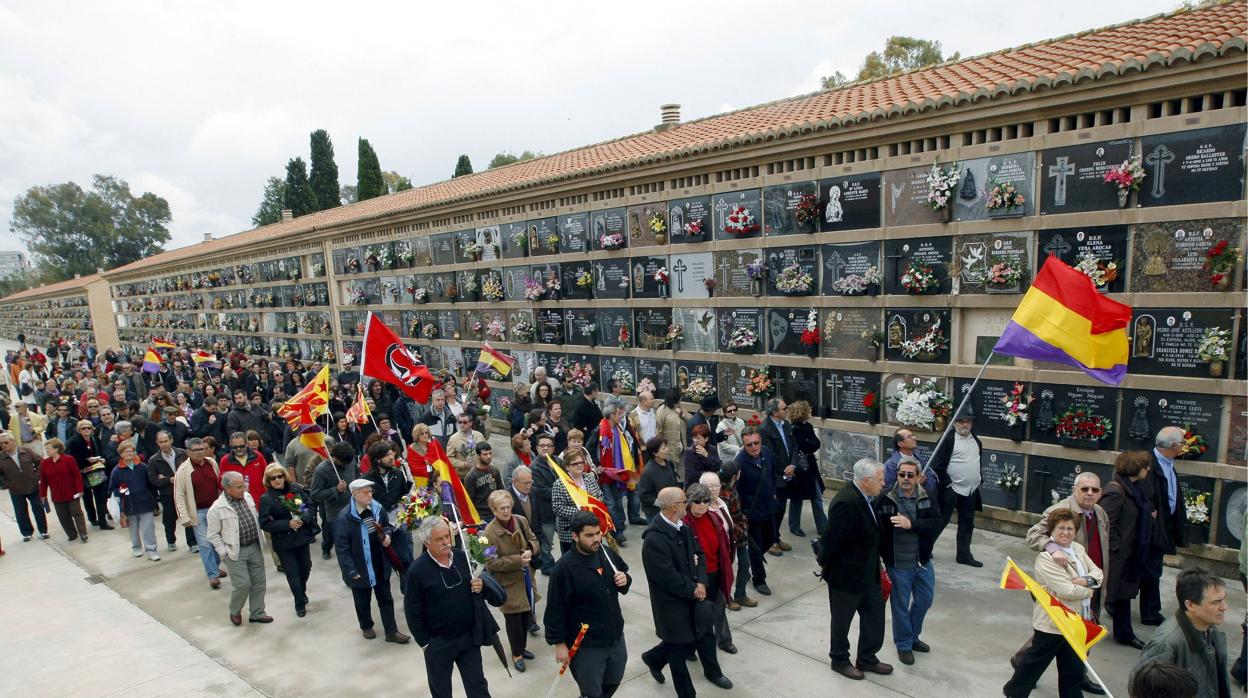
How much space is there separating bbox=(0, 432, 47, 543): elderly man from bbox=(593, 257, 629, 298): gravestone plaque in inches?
334

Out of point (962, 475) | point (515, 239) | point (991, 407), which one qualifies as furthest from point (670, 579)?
point (515, 239)

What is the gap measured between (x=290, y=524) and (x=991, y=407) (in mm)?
7386

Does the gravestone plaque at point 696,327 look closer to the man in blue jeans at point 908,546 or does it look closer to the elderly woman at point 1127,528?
the man in blue jeans at point 908,546

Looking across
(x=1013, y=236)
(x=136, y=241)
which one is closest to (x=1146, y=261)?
(x=1013, y=236)

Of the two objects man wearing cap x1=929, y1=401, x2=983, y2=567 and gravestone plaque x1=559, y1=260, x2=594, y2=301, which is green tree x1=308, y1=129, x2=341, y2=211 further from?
man wearing cap x1=929, y1=401, x2=983, y2=567

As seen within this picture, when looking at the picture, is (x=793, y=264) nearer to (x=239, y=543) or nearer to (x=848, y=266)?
(x=848, y=266)

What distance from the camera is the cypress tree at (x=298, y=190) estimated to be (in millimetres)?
44250

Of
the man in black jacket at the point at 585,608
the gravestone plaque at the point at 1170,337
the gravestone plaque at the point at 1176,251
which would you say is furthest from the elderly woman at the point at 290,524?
the gravestone plaque at the point at 1176,251

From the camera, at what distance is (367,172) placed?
42375 mm

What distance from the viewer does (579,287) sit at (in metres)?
13.2

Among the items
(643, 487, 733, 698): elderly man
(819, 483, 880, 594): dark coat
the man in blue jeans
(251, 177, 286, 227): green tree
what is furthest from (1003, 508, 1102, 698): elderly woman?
(251, 177, 286, 227): green tree

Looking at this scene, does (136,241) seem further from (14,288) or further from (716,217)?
(716,217)

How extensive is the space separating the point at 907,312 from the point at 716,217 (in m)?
3.29

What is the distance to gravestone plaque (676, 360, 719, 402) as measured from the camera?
1102cm
